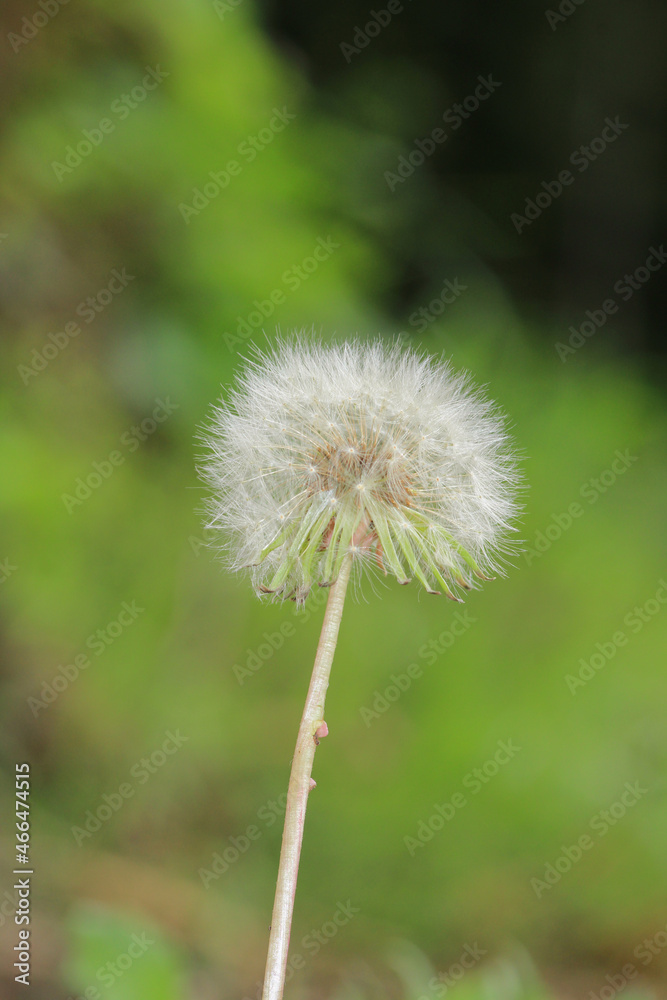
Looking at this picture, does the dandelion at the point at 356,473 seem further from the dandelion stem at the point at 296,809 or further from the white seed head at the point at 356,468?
the dandelion stem at the point at 296,809

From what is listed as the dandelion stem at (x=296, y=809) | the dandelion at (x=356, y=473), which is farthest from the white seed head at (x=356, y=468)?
the dandelion stem at (x=296, y=809)

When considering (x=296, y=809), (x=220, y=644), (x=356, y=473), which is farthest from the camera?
(x=220, y=644)

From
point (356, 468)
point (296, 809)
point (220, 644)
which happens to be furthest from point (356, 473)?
point (220, 644)

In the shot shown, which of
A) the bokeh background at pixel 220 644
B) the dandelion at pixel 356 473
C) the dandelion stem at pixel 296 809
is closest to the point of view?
the dandelion stem at pixel 296 809

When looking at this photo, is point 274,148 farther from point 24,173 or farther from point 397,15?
point 397,15

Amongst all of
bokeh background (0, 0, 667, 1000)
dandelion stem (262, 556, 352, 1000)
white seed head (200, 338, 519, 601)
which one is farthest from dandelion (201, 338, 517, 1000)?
bokeh background (0, 0, 667, 1000)

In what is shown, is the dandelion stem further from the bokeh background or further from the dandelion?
the bokeh background

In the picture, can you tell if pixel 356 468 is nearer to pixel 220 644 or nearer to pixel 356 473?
pixel 356 473
